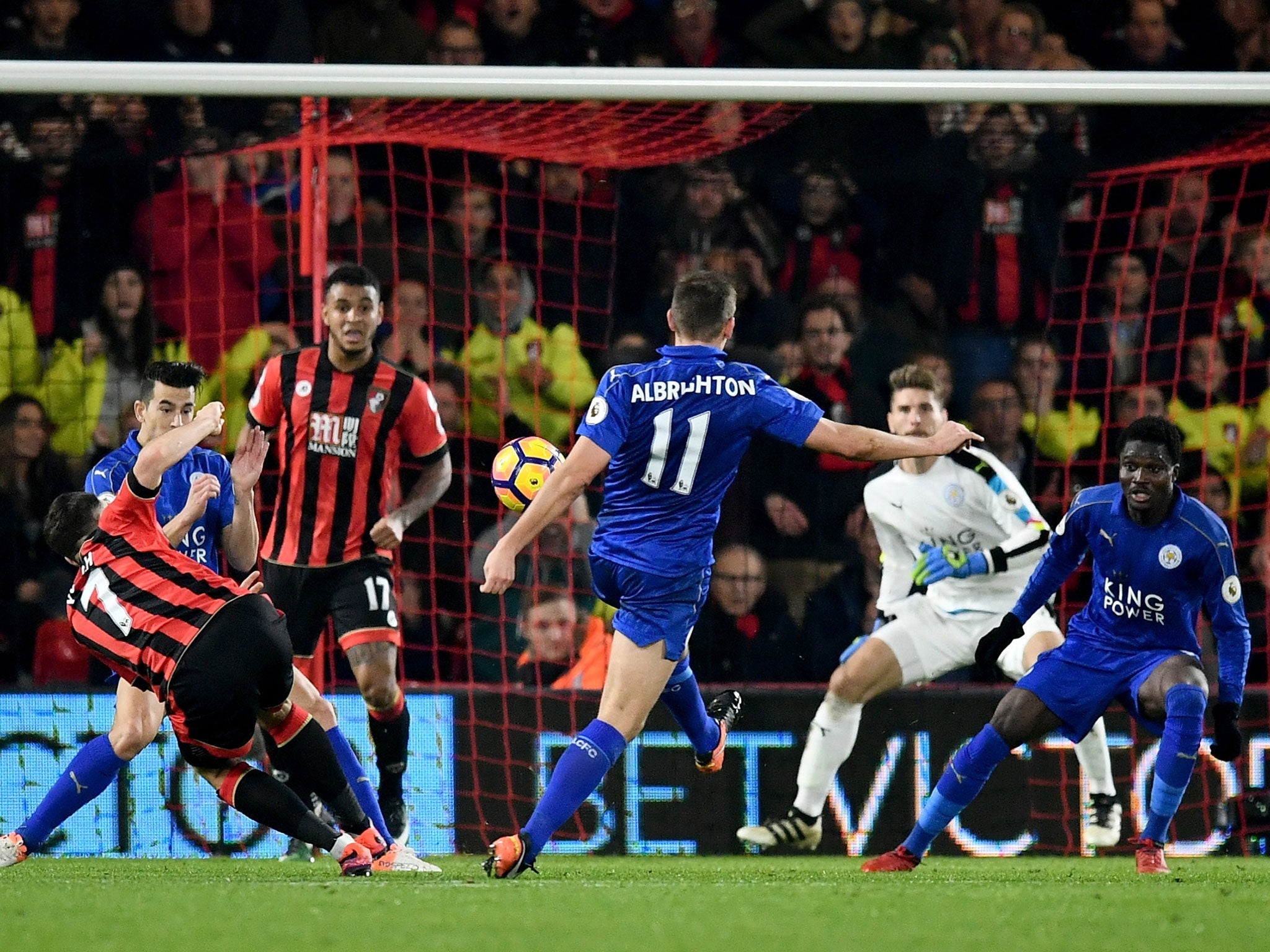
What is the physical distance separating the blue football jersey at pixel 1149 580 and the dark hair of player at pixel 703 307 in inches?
54.6

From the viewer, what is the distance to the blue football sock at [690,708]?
539 centimetres

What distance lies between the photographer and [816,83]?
18.6ft

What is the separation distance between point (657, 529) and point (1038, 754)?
2.67 metres

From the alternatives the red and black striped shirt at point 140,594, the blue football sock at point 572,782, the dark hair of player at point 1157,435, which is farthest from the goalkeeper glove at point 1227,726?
the red and black striped shirt at point 140,594

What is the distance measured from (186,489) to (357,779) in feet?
3.82

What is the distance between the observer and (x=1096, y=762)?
666cm

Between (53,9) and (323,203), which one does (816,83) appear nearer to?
(323,203)

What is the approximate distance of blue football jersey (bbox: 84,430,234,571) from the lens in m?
5.99

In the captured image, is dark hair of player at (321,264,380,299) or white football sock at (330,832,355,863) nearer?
white football sock at (330,832,355,863)

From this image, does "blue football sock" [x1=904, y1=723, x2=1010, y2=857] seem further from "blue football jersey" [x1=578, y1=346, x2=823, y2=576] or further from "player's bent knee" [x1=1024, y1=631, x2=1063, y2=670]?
"player's bent knee" [x1=1024, y1=631, x2=1063, y2=670]

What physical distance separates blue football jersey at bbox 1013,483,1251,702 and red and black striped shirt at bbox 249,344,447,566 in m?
2.28

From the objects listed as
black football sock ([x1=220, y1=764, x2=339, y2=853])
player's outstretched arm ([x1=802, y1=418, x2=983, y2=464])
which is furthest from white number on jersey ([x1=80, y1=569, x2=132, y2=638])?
player's outstretched arm ([x1=802, y1=418, x2=983, y2=464])

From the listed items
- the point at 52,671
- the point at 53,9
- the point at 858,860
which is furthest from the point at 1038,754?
the point at 53,9

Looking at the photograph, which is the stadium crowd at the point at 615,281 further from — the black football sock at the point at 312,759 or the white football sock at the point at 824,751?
the black football sock at the point at 312,759
